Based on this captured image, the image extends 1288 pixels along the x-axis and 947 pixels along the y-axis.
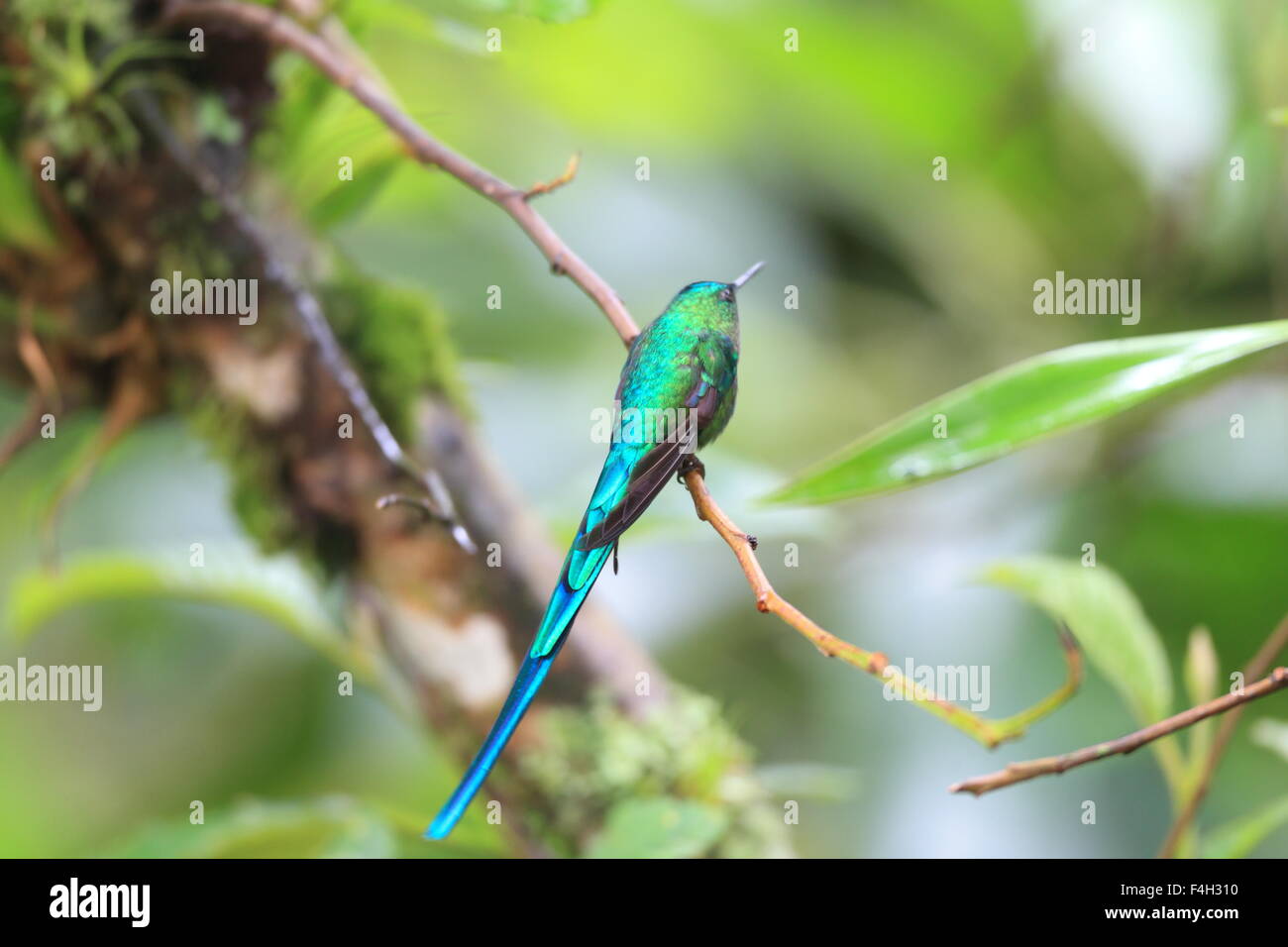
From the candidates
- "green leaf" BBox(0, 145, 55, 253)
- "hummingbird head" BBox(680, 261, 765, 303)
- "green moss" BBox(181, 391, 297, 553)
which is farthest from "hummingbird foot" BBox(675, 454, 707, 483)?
"green leaf" BBox(0, 145, 55, 253)

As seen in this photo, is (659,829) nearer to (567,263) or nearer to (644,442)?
(644,442)

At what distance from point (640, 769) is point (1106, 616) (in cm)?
Result: 41

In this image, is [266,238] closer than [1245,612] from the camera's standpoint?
Yes

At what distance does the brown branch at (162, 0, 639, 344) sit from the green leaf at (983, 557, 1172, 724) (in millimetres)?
393

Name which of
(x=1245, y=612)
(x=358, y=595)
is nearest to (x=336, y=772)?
(x=358, y=595)

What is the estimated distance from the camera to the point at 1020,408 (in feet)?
2.56

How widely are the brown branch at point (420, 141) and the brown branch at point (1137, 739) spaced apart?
0.36 metres

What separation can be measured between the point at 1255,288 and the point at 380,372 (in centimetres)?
125

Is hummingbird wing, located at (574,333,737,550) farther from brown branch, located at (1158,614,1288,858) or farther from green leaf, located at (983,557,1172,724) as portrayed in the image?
brown branch, located at (1158,614,1288,858)

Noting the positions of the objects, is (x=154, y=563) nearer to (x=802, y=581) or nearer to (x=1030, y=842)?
(x=802, y=581)

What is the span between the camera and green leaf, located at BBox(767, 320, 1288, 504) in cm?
75

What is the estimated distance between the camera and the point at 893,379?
1.82m

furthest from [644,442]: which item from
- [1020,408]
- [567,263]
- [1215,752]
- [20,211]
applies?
[20,211]

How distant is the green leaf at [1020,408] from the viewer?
0.75m
